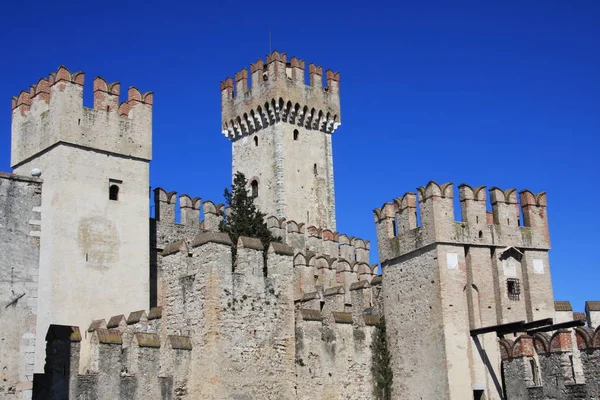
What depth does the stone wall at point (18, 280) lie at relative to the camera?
62.4 feet

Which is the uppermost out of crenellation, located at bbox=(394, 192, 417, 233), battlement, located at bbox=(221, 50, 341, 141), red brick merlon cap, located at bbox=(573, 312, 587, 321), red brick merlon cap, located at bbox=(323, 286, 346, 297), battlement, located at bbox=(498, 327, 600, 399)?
battlement, located at bbox=(221, 50, 341, 141)

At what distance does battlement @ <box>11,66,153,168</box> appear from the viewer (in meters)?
31.4

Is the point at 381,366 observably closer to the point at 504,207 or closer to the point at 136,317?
the point at 504,207

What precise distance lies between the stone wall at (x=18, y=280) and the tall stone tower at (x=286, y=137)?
2712 cm

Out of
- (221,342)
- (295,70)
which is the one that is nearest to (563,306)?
(221,342)

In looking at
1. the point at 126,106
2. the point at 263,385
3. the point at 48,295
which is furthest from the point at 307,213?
the point at 263,385

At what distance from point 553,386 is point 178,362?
9.78 meters

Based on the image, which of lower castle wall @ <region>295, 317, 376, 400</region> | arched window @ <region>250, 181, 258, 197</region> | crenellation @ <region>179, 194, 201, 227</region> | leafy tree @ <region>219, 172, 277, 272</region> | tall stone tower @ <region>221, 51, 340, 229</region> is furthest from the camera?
arched window @ <region>250, 181, 258, 197</region>

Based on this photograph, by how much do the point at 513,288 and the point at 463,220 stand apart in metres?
2.67

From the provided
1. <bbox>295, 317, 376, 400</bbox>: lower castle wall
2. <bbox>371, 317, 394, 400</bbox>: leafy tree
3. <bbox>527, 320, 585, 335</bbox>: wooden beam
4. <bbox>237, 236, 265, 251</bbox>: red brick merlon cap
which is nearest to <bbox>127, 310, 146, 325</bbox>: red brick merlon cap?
<bbox>237, 236, 265, 251</bbox>: red brick merlon cap

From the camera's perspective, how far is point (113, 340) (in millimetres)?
23391

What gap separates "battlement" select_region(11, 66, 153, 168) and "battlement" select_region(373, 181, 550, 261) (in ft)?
31.7

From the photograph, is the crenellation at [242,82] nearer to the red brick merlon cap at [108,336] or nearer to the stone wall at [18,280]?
the red brick merlon cap at [108,336]

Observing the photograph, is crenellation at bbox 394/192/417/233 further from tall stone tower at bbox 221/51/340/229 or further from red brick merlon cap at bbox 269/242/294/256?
tall stone tower at bbox 221/51/340/229
